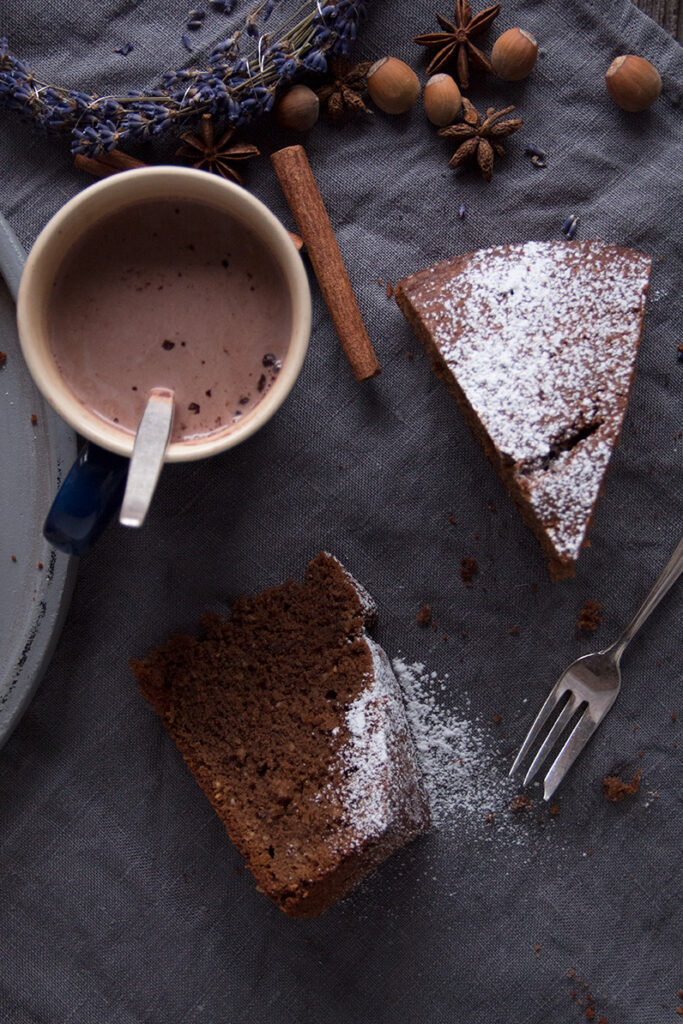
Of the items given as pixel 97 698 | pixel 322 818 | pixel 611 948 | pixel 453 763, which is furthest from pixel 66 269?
pixel 611 948

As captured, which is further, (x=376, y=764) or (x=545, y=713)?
(x=545, y=713)

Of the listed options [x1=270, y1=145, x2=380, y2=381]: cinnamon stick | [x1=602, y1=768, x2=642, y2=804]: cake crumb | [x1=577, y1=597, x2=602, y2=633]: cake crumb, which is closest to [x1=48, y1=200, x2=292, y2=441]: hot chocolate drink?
[x1=270, y1=145, x2=380, y2=381]: cinnamon stick

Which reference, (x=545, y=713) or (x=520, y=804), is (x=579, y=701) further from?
(x=520, y=804)

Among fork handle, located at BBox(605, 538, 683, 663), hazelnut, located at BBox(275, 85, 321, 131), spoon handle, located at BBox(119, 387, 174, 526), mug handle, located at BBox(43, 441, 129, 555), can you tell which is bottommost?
fork handle, located at BBox(605, 538, 683, 663)

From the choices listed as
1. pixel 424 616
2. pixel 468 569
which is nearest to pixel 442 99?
pixel 468 569

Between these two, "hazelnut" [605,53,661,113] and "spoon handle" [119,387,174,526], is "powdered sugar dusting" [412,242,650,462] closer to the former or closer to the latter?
"hazelnut" [605,53,661,113]

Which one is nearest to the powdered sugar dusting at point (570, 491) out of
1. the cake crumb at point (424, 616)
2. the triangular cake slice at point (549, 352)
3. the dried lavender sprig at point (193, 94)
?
the triangular cake slice at point (549, 352)
